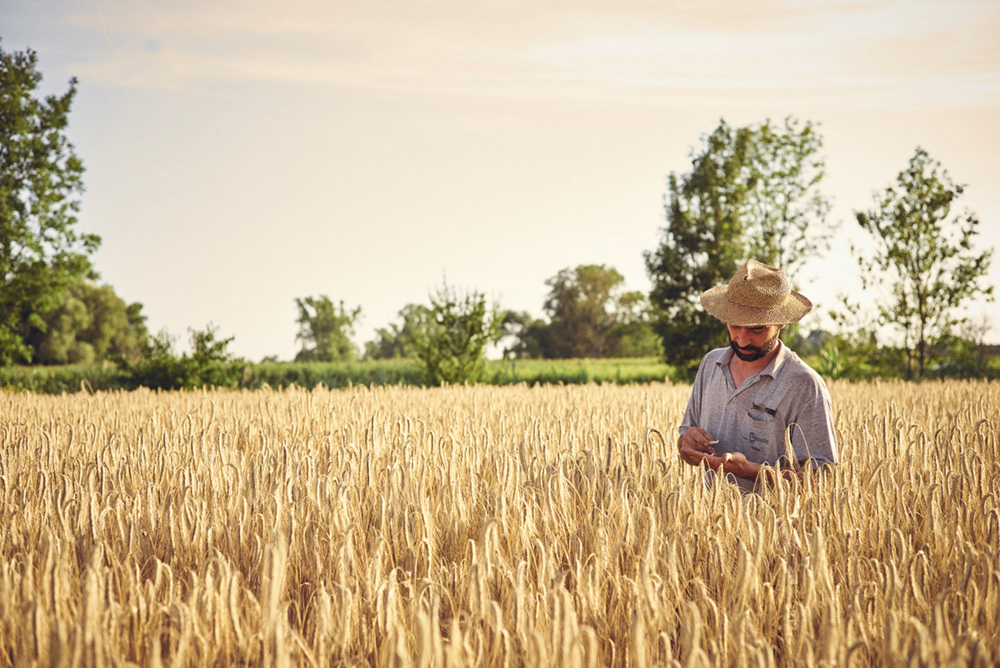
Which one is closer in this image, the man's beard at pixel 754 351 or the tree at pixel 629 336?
the man's beard at pixel 754 351

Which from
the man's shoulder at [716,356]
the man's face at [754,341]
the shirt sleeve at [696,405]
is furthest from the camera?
the shirt sleeve at [696,405]

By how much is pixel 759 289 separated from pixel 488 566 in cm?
194

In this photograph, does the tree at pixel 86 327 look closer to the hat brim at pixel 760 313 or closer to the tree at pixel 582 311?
the tree at pixel 582 311

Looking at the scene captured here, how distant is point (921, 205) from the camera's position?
783 inches

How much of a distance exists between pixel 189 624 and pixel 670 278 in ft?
76.1

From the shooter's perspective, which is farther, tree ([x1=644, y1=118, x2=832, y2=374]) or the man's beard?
tree ([x1=644, y1=118, x2=832, y2=374])

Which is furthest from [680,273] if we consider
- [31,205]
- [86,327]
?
[86,327]

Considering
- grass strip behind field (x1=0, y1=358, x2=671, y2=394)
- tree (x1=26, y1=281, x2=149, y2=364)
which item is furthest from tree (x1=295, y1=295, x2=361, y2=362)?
grass strip behind field (x1=0, y1=358, x2=671, y2=394)

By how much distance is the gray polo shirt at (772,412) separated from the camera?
11.0 ft

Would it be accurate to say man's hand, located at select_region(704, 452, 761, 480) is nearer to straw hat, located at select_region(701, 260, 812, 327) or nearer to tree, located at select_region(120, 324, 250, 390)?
straw hat, located at select_region(701, 260, 812, 327)

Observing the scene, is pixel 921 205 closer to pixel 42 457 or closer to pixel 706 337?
pixel 706 337

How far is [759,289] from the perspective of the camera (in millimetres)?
3316

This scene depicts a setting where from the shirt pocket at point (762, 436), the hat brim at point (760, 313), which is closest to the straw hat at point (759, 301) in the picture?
the hat brim at point (760, 313)

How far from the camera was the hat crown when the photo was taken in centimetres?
332
